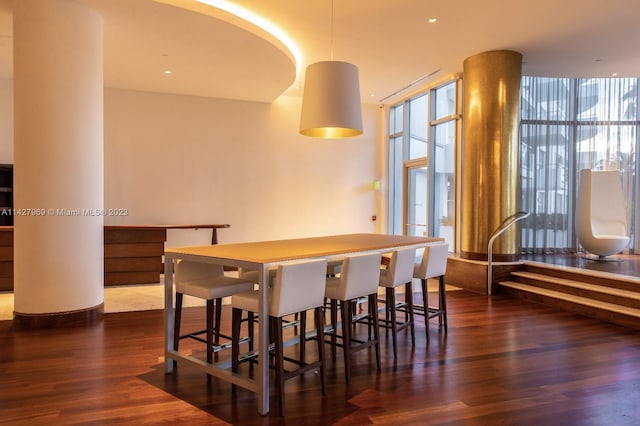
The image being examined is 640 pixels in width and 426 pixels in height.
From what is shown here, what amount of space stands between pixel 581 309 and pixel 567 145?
4.17 m

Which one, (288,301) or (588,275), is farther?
(588,275)

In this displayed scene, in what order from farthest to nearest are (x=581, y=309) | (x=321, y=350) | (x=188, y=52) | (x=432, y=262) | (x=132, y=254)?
(x=132, y=254)
(x=188, y=52)
(x=581, y=309)
(x=432, y=262)
(x=321, y=350)

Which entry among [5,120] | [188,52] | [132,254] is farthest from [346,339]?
[5,120]

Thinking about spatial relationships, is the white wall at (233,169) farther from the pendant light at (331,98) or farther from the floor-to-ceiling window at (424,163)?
the pendant light at (331,98)

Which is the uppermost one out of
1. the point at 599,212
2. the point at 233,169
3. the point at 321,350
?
the point at 233,169

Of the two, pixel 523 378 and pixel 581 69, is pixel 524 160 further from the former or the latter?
pixel 523 378

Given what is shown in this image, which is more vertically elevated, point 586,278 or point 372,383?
point 586,278

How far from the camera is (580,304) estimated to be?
Result: 5.12 metres

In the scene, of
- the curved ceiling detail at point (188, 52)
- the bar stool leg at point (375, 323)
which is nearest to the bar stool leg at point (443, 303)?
the bar stool leg at point (375, 323)

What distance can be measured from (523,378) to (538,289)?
2.93 metres

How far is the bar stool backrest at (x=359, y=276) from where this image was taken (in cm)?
318

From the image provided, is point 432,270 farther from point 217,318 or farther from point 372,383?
point 217,318

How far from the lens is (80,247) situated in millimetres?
4648

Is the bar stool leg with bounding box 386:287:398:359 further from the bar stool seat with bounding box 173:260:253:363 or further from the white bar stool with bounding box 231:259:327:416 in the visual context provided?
the bar stool seat with bounding box 173:260:253:363
